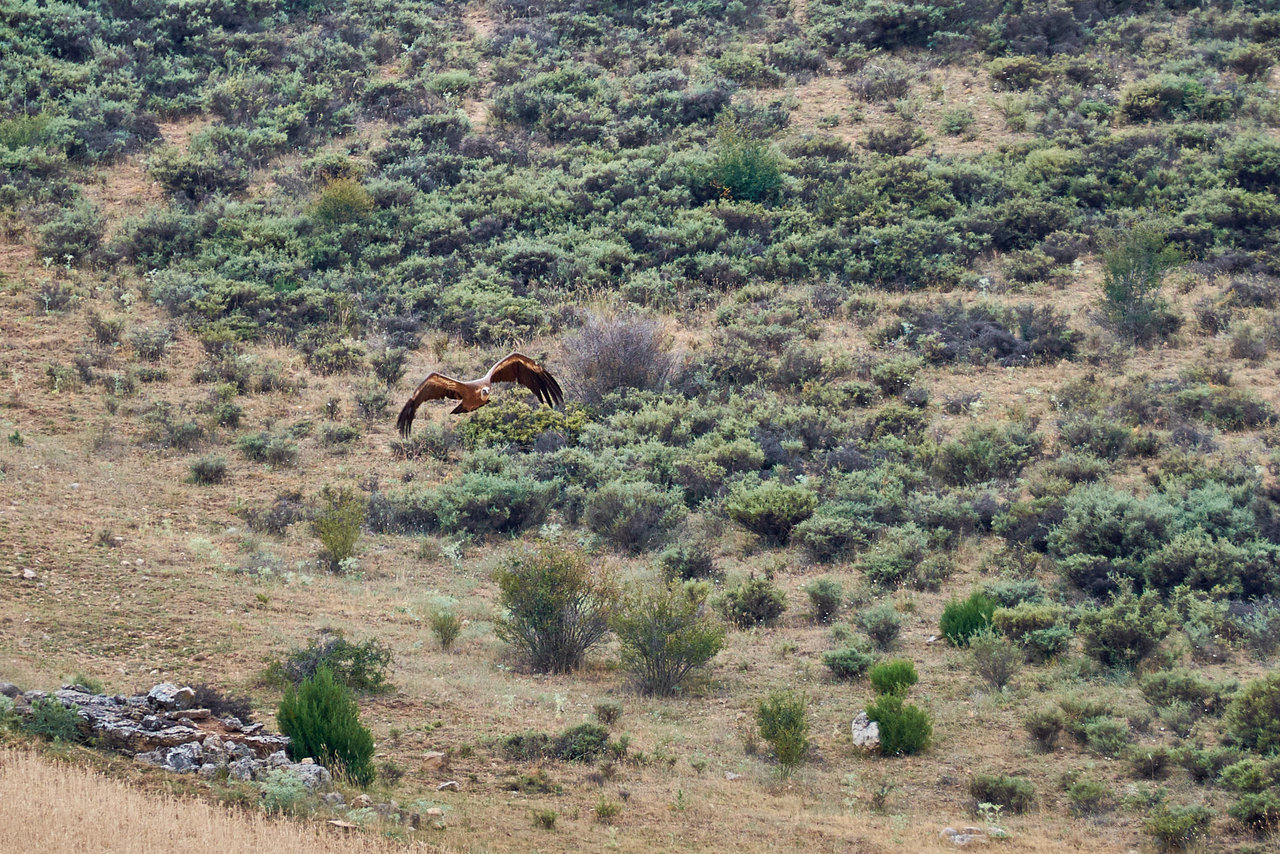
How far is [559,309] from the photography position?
20922 mm

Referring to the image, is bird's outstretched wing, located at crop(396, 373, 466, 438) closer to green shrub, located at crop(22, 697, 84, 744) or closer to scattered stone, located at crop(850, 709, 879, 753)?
green shrub, located at crop(22, 697, 84, 744)

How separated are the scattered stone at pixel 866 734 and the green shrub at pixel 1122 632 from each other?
2.54 metres

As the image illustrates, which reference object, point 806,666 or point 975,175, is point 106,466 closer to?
point 806,666

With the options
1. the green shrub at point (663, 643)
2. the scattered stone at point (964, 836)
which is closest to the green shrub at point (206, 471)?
the green shrub at point (663, 643)

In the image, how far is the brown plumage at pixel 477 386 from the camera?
33.5 feet

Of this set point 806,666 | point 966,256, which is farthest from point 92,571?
point 966,256

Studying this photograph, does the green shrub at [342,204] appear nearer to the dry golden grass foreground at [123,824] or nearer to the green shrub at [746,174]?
the green shrub at [746,174]

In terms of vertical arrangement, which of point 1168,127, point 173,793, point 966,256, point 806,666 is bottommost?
point 806,666

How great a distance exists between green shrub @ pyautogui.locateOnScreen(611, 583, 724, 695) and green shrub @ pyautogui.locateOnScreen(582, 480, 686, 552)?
130 inches

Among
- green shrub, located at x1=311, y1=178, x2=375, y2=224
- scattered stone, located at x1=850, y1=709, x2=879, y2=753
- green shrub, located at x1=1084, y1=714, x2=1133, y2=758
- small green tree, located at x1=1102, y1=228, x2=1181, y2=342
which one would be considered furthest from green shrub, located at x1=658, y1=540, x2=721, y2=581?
green shrub, located at x1=311, y1=178, x2=375, y2=224

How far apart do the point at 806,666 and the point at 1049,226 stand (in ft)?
45.0

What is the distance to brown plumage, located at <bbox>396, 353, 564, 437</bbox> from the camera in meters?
10.2

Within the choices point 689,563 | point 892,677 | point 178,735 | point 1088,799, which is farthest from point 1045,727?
point 178,735

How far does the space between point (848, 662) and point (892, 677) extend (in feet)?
2.16
